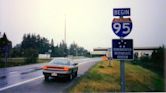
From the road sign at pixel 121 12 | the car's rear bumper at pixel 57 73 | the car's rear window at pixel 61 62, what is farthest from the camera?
the car's rear window at pixel 61 62

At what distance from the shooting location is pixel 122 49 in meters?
7.63

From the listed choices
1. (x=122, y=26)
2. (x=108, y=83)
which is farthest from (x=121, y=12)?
(x=108, y=83)

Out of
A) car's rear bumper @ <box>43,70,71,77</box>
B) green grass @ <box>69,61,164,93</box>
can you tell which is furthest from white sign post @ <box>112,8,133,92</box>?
car's rear bumper @ <box>43,70,71,77</box>

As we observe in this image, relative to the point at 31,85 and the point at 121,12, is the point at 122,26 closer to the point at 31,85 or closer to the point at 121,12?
the point at 121,12

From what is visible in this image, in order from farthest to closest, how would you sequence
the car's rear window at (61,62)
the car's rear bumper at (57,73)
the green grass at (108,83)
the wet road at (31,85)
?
1. the car's rear window at (61,62)
2. the car's rear bumper at (57,73)
3. the green grass at (108,83)
4. the wet road at (31,85)

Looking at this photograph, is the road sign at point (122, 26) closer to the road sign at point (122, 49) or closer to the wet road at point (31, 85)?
the road sign at point (122, 49)

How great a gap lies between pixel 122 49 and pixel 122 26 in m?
0.57

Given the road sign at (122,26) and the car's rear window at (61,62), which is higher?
the road sign at (122,26)

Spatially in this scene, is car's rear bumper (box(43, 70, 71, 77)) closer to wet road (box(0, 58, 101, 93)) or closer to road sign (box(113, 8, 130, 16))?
wet road (box(0, 58, 101, 93))

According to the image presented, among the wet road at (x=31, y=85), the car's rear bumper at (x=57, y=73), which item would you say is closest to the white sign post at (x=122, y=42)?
the wet road at (x=31, y=85)

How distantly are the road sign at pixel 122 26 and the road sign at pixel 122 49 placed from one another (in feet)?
0.61

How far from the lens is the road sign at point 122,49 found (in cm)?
753

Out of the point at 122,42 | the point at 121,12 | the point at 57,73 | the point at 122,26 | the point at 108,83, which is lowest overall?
the point at 108,83

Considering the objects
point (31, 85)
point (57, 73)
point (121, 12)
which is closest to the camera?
point (121, 12)
